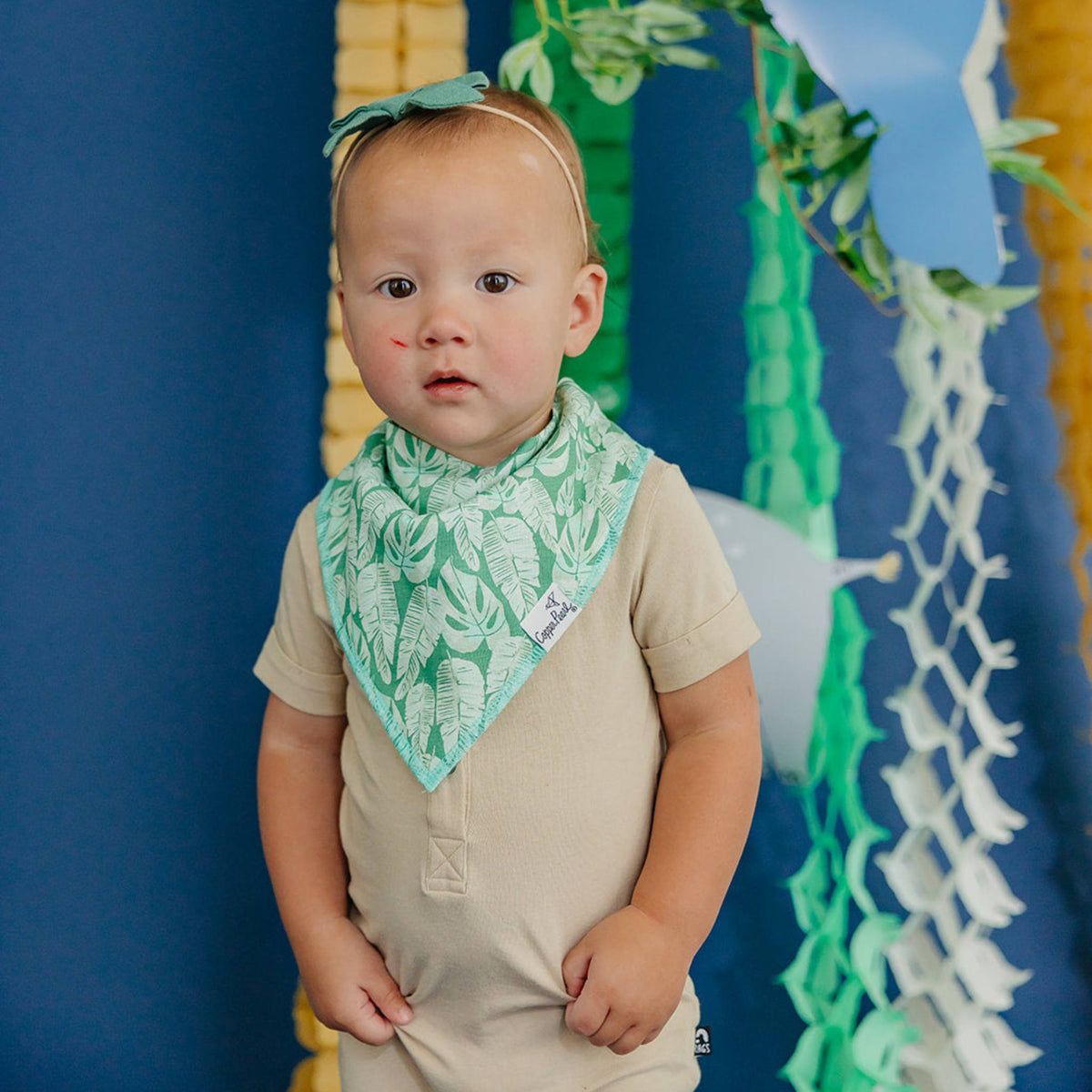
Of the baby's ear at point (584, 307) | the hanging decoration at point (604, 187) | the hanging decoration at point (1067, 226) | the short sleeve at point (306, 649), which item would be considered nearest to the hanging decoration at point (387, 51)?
the hanging decoration at point (604, 187)

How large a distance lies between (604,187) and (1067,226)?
1.73 ft

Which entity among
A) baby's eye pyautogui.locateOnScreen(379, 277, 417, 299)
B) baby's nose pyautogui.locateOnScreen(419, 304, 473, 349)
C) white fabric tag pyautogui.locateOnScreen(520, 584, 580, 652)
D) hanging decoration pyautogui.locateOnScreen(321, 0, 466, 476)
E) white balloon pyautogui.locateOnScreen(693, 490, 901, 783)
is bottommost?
white balloon pyautogui.locateOnScreen(693, 490, 901, 783)

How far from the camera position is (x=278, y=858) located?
0.91 metres

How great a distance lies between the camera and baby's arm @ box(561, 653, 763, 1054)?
80cm

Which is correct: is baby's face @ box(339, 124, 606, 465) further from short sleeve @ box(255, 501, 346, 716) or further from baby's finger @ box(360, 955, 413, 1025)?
baby's finger @ box(360, 955, 413, 1025)

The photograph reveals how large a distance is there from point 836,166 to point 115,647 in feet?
3.16

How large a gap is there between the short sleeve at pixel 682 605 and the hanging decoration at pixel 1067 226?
61cm

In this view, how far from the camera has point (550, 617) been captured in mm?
817

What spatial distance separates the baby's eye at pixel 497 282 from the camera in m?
0.80

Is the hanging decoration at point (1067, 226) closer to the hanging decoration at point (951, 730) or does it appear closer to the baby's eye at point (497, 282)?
the hanging decoration at point (951, 730)

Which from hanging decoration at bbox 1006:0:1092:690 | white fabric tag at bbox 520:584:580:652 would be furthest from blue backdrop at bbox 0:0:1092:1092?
white fabric tag at bbox 520:584:580:652

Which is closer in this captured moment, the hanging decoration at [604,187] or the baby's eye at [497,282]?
the baby's eye at [497,282]

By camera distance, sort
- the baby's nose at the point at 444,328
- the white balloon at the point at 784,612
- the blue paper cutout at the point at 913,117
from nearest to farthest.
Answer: the baby's nose at the point at 444,328 < the blue paper cutout at the point at 913,117 < the white balloon at the point at 784,612

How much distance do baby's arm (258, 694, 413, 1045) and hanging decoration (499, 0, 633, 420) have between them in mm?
550
